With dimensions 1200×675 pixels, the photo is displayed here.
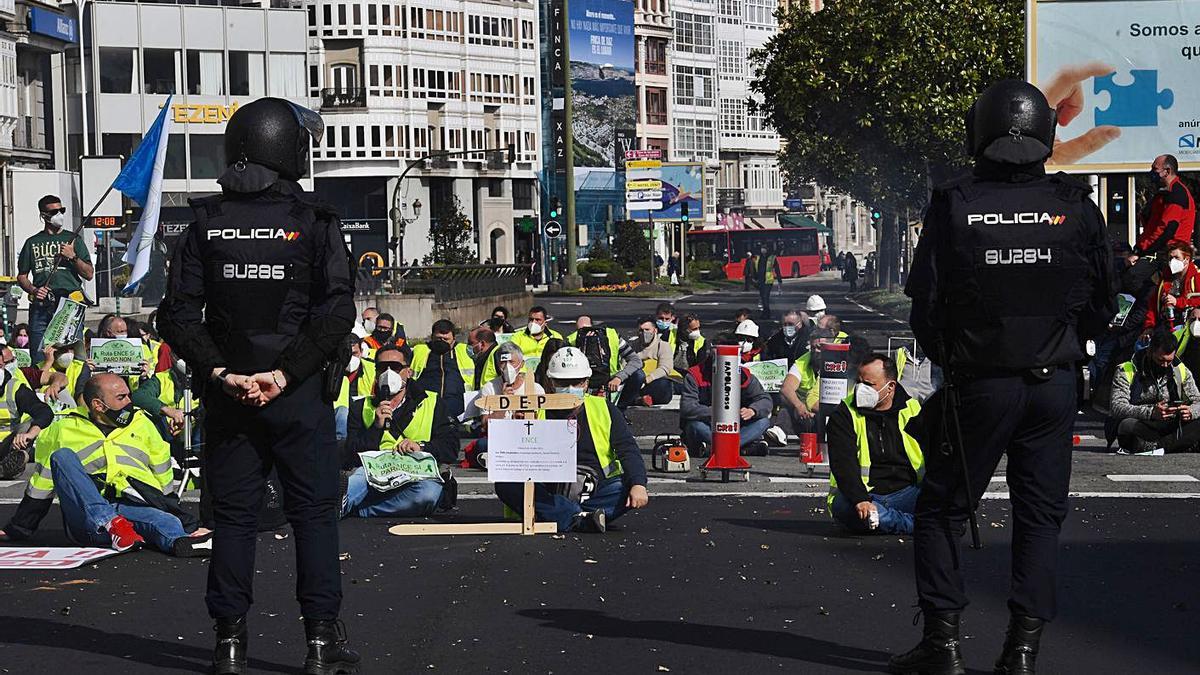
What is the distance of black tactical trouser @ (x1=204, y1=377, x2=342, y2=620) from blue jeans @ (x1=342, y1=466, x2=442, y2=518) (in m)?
5.91

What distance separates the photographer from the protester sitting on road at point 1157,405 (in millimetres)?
16797

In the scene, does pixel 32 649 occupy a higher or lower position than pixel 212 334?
lower

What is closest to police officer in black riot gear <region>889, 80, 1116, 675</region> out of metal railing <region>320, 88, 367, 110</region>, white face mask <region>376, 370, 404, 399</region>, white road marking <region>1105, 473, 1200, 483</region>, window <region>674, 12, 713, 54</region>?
white road marking <region>1105, 473, 1200, 483</region>

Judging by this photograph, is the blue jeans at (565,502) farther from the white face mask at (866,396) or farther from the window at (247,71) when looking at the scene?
the window at (247,71)

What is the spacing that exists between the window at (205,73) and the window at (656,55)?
48.7 meters

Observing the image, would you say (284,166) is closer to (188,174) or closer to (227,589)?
(227,589)

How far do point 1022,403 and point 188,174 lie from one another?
71.8 m

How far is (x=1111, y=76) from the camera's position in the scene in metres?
29.3

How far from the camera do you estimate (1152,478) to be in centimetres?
1504

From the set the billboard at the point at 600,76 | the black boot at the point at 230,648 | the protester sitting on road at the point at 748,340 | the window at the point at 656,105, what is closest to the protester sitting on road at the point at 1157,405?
the protester sitting on road at the point at 748,340

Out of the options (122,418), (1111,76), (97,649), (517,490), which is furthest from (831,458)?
(1111,76)

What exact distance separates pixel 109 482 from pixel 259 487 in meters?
4.50

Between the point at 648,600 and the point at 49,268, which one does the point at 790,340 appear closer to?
the point at 49,268

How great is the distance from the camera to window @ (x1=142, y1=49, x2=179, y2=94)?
77500 millimetres
